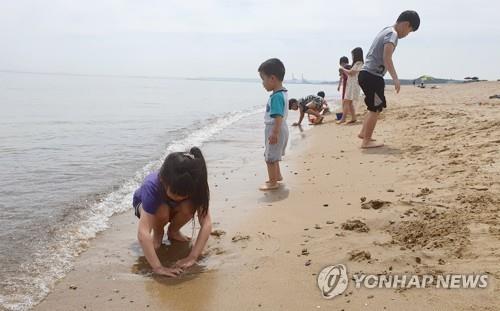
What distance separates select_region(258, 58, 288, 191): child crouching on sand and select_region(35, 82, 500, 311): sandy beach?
0.80 ft

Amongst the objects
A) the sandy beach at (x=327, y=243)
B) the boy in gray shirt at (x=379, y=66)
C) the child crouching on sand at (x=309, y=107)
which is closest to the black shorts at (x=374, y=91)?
the boy in gray shirt at (x=379, y=66)

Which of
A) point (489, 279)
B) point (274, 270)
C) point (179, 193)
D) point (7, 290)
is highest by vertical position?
point (179, 193)

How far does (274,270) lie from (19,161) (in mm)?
5474

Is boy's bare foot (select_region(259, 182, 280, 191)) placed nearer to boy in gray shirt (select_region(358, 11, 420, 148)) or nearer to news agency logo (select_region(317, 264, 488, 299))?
boy in gray shirt (select_region(358, 11, 420, 148))

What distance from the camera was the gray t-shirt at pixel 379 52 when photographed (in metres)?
5.88

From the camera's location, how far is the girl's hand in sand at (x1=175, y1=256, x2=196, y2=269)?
9.29 feet

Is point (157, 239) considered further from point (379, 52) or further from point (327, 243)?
point (379, 52)

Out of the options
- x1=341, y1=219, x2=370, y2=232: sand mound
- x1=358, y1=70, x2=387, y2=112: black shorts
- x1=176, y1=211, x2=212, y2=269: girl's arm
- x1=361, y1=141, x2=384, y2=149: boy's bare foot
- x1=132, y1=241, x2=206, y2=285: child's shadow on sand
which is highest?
x1=358, y1=70, x2=387, y2=112: black shorts

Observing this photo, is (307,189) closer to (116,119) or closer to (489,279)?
(489,279)

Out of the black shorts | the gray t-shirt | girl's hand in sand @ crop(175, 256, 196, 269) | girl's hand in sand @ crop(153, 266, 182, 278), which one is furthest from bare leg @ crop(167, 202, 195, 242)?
the gray t-shirt

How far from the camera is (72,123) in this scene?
11.9m

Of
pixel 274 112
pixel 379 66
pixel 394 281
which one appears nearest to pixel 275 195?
pixel 274 112

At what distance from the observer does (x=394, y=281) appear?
7.23 feet

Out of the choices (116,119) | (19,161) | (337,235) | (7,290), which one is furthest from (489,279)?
(116,119)
